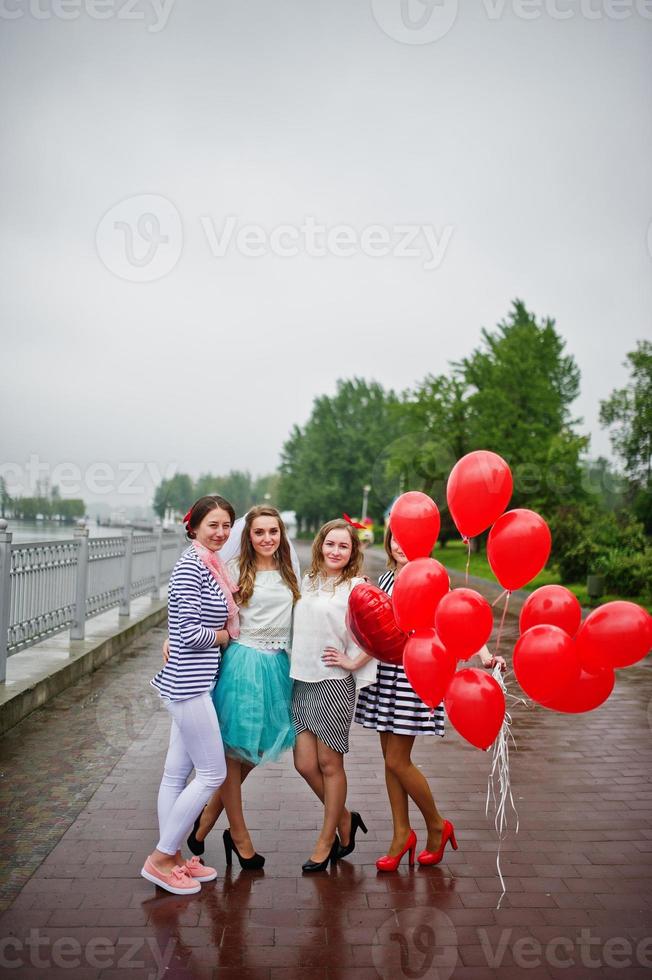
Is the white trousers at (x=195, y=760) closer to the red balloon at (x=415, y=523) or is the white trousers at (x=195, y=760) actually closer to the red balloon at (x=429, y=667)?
the red balloon at (x=429, y=667)

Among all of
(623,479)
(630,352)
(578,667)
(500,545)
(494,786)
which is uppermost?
(630,352)

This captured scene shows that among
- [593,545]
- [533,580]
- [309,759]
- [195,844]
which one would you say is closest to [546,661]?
[309,759]

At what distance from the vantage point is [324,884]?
387 centimetres

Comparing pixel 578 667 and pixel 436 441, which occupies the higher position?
pixel 436 441

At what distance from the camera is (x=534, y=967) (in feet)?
10.4

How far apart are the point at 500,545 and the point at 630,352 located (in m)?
47.9

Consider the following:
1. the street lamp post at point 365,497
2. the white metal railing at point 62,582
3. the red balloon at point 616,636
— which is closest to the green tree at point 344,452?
the street lamp post at point 365,497

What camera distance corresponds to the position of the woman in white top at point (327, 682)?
13.2 feet

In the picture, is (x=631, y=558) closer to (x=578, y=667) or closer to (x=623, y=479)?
(x=578, y=667)

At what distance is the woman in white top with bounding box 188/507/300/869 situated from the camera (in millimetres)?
3922

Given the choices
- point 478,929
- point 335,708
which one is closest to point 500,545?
point 335,708

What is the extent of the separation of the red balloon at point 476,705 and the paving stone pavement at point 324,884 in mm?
847

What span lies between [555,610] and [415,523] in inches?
30.2

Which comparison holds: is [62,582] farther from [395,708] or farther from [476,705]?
[476,705]
